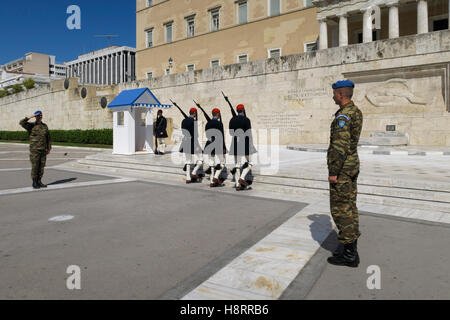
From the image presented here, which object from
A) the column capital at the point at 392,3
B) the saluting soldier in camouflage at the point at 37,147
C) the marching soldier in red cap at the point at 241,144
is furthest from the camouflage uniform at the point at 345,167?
the column capital at the point at 392,3

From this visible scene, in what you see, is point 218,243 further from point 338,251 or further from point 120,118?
point 120,118

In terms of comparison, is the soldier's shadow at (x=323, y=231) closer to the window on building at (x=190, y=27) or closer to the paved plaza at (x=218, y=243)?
the paved plaza at (x=218, y=243)

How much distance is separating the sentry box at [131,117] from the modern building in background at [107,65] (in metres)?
137

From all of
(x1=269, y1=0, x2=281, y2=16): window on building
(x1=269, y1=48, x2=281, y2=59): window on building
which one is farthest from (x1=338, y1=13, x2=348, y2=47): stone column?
(x1=269, y1=0, x2=281, y2=16): window on building

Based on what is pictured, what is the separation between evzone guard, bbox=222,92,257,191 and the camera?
8141 mm

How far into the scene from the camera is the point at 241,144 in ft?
27.1

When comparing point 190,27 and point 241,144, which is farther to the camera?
point 190,27

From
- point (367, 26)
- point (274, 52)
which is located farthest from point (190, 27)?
point (367, 26)

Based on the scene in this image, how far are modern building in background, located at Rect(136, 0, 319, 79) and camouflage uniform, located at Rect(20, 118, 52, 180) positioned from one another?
20885 millimetres

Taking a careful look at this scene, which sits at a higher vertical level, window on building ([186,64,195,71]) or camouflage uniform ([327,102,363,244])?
window on building ([186,64,195,71])

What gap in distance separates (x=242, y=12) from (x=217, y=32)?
11.1 feet

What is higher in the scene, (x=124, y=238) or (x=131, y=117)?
(x=131, y=117)

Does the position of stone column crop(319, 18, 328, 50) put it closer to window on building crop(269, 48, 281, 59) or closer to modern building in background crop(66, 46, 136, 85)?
window on building crop(269, 48, 281, 59)
